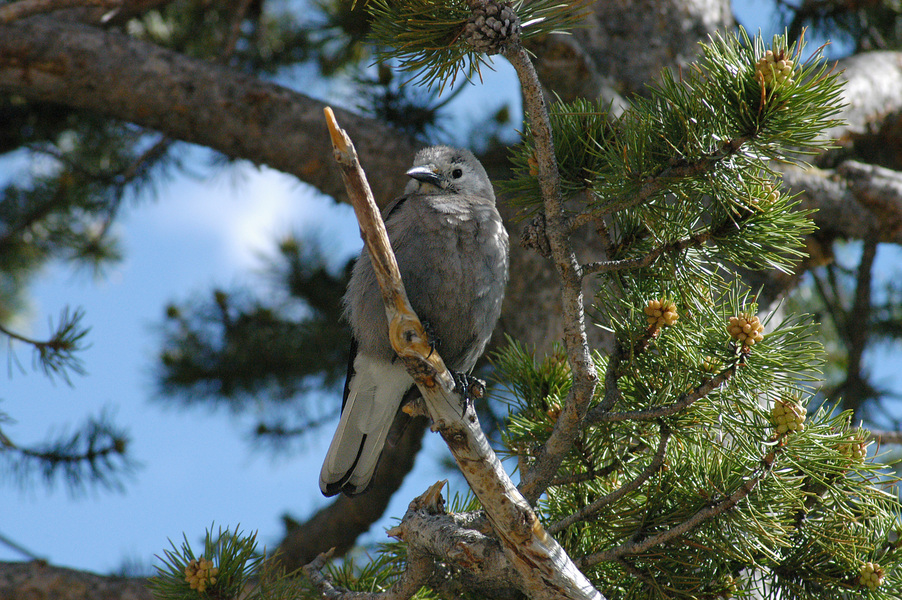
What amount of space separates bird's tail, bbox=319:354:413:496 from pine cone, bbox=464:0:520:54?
1.35 metres

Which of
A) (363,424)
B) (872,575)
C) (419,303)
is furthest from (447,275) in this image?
(872,575)

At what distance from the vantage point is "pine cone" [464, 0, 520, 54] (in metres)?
1.42

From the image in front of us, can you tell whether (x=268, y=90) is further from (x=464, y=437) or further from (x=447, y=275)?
(x=464, y=437)

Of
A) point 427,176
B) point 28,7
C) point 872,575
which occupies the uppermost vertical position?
point 28,7

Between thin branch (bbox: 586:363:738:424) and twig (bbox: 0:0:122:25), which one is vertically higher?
twig (bbox: 0:0:122:25)

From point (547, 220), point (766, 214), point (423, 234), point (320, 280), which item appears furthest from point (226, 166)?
point (766, 214)

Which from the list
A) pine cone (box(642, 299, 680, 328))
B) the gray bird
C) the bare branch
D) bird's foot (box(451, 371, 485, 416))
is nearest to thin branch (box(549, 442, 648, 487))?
bird's foot (box(451, 371, 485, 416))

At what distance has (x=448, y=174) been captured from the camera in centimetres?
285

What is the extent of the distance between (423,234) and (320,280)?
208 centimetres

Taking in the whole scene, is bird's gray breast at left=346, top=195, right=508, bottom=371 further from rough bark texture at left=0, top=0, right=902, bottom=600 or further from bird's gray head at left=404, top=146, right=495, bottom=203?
rough bark texture at left=0, top=0, right=902, bottom=600

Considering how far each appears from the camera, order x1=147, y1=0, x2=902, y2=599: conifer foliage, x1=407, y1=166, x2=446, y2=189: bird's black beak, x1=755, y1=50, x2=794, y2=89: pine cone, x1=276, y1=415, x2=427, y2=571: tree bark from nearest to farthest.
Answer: x1=755, y1=50, x2=794, y2=89: pine cone < x1=147, y1=0, x2=902, y2=599: conifer foliage < x1=407, y1=166, x2=446, y2=189: bird's black beak < x1=276, y1=415, x2=427, y2=571: tree bark

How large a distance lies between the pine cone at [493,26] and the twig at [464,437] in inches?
13.8

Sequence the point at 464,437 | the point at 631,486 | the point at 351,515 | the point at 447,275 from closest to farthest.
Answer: the point at 464,437
the point at 631,486
the point at 447,275
the point at 351,515

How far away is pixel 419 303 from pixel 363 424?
0.54 meters
